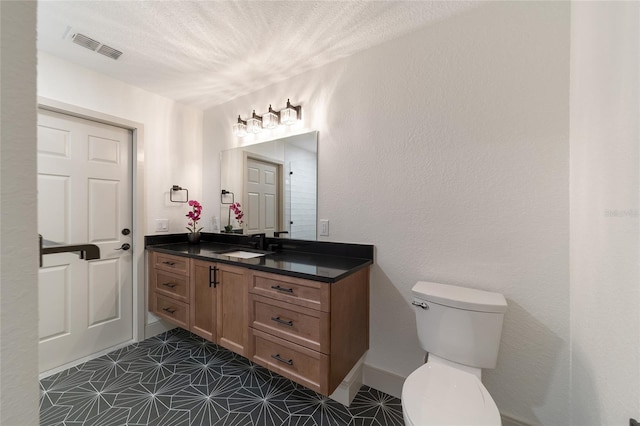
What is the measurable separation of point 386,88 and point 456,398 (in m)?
1.80

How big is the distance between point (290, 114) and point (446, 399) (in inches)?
81.2

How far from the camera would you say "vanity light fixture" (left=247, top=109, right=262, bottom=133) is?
2348 millimetres

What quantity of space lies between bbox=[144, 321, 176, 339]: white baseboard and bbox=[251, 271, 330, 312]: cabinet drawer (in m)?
1.56

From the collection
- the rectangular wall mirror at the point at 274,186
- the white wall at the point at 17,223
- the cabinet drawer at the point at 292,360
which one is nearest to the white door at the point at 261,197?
the rectangular wall mirror at the point at 274,186

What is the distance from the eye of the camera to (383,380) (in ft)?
5.65

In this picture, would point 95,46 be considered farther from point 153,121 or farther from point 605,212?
point 605,212

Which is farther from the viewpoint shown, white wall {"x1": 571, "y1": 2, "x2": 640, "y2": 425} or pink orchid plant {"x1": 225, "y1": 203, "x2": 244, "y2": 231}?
pink orchid plant {"x1": 225, "y1": 203, "x2": 244, "y2": 231}

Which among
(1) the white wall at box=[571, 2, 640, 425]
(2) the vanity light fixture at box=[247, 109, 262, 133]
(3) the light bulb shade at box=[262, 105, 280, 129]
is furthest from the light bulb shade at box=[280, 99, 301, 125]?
(1) the white wall at box=[571, 2, 640, 425]

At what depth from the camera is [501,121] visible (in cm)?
141

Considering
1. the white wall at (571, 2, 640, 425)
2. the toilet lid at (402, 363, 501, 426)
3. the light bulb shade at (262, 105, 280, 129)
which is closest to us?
the white wall at (571, 2, 640, 425)

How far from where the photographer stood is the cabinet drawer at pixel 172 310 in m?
2.11

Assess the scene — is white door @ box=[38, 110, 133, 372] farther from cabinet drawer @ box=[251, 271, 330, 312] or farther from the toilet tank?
the toilet tank

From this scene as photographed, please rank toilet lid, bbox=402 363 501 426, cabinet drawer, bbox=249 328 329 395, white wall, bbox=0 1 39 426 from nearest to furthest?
white wall, bbox=0 1 39 426 < toilet lid, bbox=402 363 501 426 < cabinet drawer, bbox=249 328 329 395

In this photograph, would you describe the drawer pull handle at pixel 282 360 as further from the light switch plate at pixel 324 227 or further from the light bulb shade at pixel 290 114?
the light bulb shade at pixel 290 114
